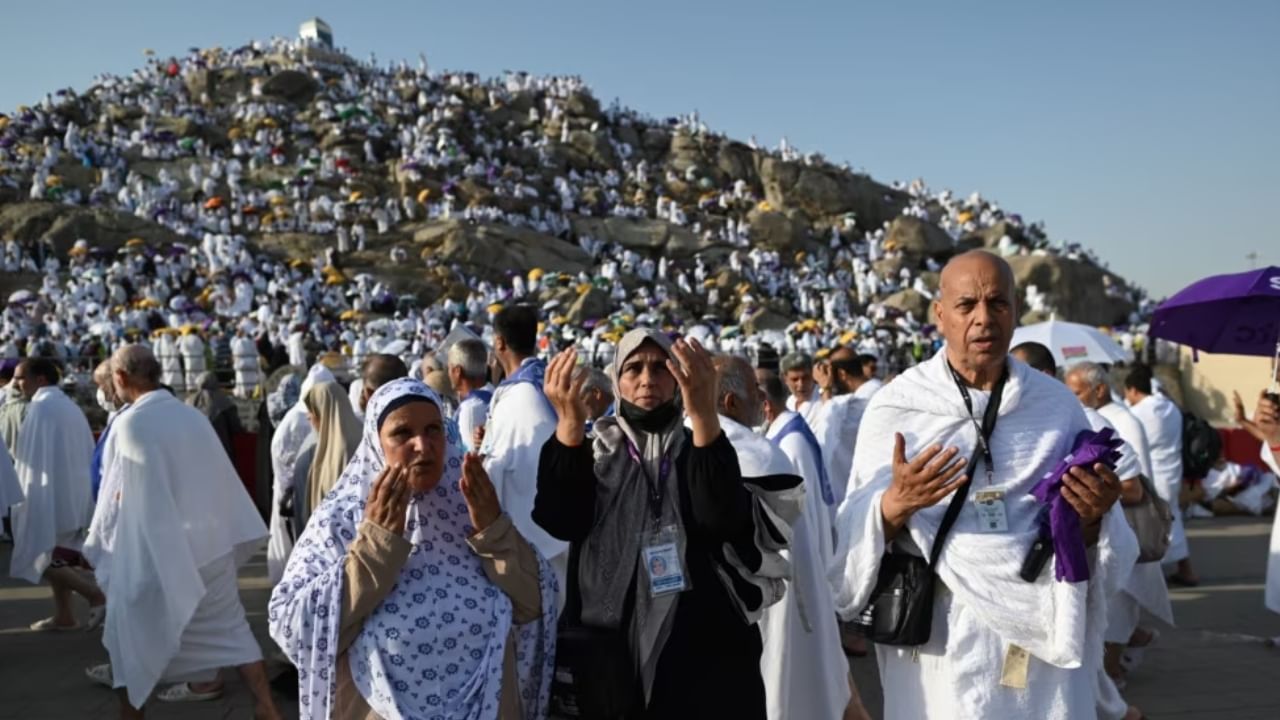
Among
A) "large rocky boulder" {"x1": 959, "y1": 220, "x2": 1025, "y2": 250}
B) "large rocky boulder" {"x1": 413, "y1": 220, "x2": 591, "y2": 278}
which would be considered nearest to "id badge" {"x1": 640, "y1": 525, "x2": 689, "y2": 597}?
"large rocky boulder" {"x1": 413, "y1": 220, "x2": 591, "y2": 278}

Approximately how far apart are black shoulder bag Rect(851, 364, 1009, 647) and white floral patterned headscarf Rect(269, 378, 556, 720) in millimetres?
954

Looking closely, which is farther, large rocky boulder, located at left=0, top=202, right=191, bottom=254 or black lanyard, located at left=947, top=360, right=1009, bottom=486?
large rocky boulder, located at left=0, top=202, right=191, bottom=254

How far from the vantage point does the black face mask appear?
261 cm

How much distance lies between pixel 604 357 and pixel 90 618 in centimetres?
1044

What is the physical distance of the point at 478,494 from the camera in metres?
2.56

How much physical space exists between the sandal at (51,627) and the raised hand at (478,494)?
5.54 metres

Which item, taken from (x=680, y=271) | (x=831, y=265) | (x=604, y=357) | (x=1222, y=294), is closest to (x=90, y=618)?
(x=1222, y=294)

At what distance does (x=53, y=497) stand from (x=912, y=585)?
6273 millimetres

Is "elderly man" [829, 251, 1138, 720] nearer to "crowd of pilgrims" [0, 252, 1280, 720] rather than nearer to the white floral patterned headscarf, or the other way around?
"crowd of pilgrims" [0, 252, 1280, 720]

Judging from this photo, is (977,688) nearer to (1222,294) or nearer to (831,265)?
(1222,294)

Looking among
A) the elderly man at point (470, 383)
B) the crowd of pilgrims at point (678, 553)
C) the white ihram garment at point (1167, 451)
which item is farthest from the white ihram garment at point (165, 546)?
the white ihram garment at point (1167, 451)

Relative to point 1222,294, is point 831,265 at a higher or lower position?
higher

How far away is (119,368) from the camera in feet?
15.0

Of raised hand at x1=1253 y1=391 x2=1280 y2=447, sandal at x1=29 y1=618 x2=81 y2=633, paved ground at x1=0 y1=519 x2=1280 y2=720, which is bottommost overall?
paved ground at x1=0 y1=519 x2=1280 y2=720
